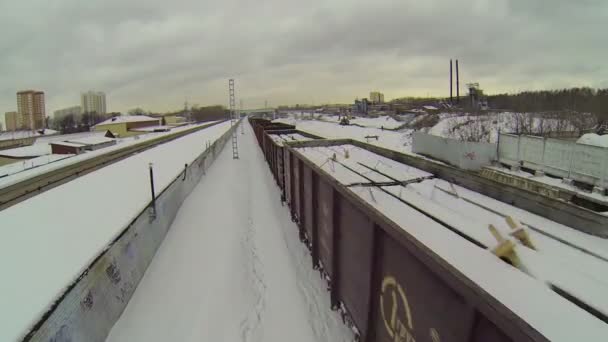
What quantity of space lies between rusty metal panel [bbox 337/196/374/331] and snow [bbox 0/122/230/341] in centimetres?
338

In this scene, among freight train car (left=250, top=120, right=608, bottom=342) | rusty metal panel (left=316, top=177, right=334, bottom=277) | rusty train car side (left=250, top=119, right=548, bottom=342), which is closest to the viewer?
freight train car (left=250, top=120, right=608, bottom=342)

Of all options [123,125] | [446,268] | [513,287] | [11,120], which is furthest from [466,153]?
[11,120]

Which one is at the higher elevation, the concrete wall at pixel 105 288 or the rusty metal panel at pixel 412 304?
the rusty metal panel at pixel 412 304

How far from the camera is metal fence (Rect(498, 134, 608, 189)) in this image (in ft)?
39.9

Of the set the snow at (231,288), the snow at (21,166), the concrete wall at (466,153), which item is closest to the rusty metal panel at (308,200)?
the snow at (231,288)

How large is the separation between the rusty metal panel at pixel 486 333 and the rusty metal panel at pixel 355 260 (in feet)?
4.83

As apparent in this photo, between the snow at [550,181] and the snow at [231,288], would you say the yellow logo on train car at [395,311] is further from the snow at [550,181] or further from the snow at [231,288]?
the snow at [550,181]

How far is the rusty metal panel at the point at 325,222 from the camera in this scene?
509cm

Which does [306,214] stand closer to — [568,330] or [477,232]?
[477,232]

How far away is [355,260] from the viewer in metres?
4.17

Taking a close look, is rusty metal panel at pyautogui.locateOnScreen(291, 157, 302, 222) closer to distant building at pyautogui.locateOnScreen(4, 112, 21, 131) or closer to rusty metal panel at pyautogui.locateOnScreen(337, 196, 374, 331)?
rusty metal panel at pyautogui.locateOnScreen(337, 196, 374, 331)

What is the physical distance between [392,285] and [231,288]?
12.6ft

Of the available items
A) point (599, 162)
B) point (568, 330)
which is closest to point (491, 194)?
point (568, 330)

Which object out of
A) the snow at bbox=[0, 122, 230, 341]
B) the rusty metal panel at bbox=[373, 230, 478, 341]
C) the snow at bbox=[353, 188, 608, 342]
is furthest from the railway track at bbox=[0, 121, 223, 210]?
the snow at bbox=[353, 188, 608, 342]
